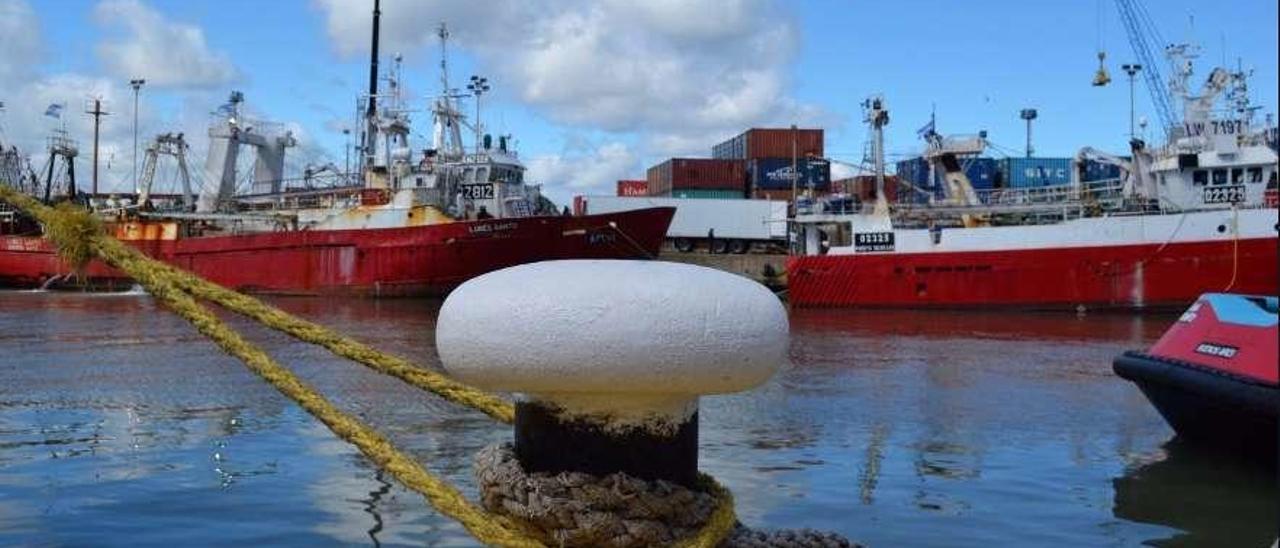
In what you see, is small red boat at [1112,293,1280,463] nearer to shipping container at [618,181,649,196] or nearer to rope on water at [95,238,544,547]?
rope on water at [95,238,544,547]

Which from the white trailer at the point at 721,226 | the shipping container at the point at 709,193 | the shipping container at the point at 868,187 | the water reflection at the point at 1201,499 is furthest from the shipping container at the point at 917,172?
the water reflection at the point at 1201,499

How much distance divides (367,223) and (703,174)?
110 ft

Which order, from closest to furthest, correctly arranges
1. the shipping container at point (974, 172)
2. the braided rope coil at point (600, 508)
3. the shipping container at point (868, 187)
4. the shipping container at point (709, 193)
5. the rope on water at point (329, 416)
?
the braided rope coil at point (600, 508) → the rope on water at point (329, 416) → the shipping container at point (974, 172) → the shipping container at point (868, 187) → the shipping container at point (709, 193)

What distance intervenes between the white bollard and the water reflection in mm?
4180

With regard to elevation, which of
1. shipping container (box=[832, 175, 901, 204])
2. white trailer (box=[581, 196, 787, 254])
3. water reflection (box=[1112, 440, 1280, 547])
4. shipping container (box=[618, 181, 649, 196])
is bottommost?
water reflection (box=[1112, 440, 1280, 547])

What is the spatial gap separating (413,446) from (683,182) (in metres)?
63.0

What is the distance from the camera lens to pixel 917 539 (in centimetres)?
573

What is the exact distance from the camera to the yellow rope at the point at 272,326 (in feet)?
9.18

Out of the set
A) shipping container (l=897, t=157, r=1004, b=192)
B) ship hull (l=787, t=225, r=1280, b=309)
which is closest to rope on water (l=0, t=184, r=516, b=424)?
ship hull (l=787, t=225, r=1280, b=309)

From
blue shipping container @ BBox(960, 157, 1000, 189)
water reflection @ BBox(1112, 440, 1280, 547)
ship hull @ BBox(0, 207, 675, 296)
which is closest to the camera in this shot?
water reflection @ BBox(1112, 440, 1280, 547)

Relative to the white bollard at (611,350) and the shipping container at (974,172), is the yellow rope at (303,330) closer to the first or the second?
the white bollard at (611,350)

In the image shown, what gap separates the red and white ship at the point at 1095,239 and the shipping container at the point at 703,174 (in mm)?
32395

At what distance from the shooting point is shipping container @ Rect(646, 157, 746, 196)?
7094 cm

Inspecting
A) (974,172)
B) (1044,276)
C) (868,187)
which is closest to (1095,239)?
(1044,276)
